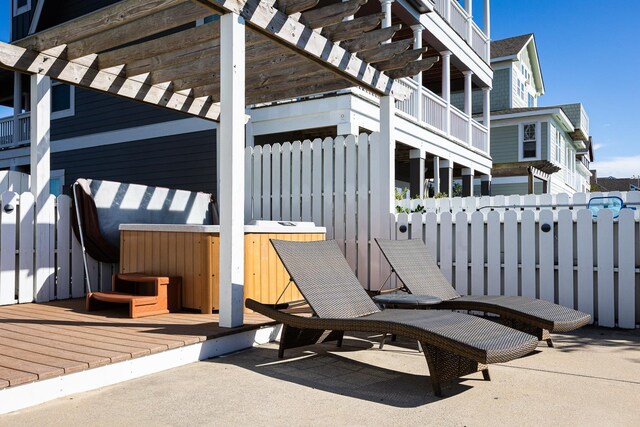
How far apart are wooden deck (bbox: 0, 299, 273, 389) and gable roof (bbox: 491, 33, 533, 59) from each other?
20.7 metres

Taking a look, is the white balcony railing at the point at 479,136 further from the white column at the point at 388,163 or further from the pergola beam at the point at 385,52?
the pergola beam at the point at 385,52

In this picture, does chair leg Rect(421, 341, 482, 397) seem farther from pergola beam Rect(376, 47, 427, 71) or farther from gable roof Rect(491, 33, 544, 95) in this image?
Answer: gable roof Rect(491, 33, 544, 95)

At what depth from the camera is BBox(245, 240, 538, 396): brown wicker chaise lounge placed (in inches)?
125

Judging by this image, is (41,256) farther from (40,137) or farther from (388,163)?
(388,163)

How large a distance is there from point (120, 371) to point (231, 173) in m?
1.77

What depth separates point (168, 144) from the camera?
1162 cm

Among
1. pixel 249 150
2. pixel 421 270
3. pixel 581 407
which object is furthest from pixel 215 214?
pixel 581 407

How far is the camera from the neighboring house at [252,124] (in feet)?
31.7

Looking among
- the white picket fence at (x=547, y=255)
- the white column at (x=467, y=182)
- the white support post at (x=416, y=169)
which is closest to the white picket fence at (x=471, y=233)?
the white picket fence at (x=547, y=255)

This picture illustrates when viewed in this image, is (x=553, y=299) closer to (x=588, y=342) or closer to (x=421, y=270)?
(x=588, y=342)

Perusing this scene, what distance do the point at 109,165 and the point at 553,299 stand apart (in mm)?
10440

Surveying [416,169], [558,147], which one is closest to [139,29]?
[416,169]

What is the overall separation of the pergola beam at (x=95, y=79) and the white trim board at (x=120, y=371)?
155 inches

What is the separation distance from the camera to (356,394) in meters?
3.31
